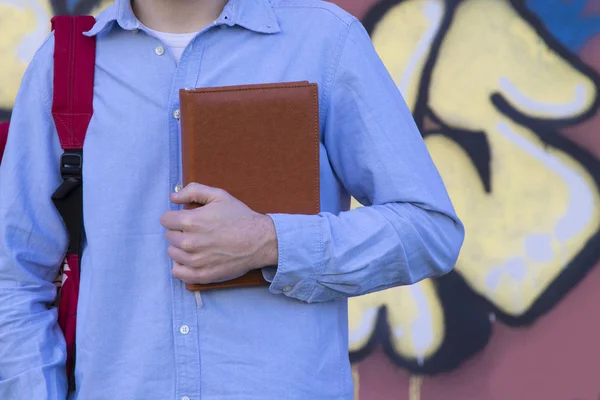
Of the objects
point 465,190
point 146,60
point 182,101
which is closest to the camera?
point 182,101

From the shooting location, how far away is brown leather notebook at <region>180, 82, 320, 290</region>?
1552 mm

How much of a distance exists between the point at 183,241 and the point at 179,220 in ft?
0.11

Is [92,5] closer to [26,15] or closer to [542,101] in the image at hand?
[26,15]

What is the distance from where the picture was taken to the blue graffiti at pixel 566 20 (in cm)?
354

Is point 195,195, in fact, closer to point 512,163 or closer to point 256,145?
point 256,145

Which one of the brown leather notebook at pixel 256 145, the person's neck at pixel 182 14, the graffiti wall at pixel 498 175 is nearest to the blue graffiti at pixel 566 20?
the graffiti wall at pixel 498 175

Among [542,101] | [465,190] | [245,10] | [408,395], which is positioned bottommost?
[408,395]

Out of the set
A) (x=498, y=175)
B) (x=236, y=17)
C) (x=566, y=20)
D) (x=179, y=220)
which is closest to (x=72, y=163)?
(x=179, y=220)

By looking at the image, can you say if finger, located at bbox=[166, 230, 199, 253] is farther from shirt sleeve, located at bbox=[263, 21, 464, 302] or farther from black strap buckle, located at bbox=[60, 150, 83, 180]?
black strap buckle, located at bbox=[60, 150, 83, 180]

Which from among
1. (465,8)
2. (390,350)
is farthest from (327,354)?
(465,8)

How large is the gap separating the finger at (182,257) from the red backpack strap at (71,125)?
9.6 inches

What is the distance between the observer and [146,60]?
170 centimetres

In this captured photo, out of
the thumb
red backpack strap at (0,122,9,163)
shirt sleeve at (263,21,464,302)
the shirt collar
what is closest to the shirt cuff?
shirt sleeve at (263,21,464,302)

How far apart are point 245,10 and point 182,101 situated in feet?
0.84
